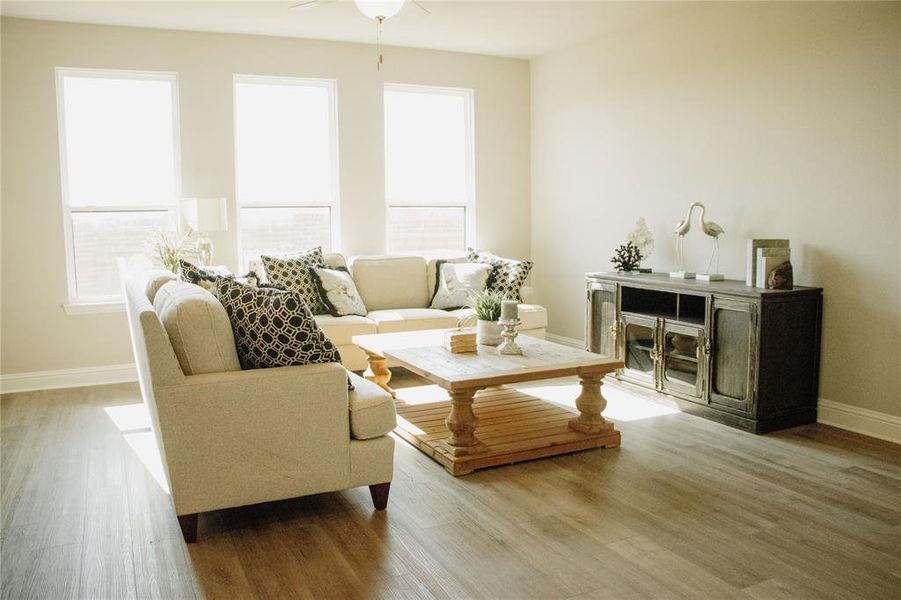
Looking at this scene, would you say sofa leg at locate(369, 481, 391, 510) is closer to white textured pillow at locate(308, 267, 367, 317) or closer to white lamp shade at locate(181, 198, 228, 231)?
white textured pillow at locate(308, 267, 367, 317)

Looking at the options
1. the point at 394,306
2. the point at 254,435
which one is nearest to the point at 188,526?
the point at 254,435

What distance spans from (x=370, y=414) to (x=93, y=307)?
A: 3.54 m

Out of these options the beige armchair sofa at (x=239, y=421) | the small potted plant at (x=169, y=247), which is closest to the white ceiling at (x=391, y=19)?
the small potted plant at (x=169, y=247)

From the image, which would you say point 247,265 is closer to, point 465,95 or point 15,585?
point 465,95

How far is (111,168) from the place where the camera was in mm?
5785

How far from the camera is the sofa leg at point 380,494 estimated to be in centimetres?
319

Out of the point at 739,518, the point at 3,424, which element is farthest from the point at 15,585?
the point at 739,518

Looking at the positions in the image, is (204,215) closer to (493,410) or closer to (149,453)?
(149,453)

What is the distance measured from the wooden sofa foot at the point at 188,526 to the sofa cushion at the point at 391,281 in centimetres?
329

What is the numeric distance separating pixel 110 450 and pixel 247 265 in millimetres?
2346

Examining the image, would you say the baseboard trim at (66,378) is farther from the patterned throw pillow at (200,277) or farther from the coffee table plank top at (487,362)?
the patterned throw pillow at (200,277)

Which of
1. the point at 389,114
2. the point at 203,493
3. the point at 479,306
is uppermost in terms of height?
the point at 389,114

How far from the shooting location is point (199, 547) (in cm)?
285

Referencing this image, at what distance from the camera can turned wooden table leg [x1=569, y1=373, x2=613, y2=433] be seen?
13.1ft
